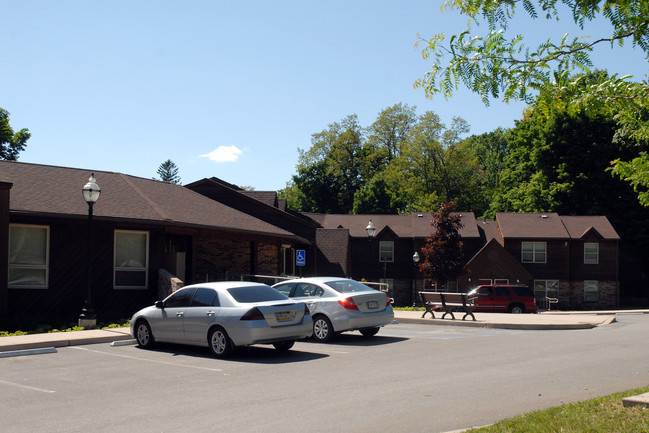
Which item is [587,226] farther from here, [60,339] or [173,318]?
[60,339]

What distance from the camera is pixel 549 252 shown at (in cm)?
5206

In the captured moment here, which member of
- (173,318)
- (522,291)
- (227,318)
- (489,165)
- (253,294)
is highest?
(489,165)

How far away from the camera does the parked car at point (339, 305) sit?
1580 centimetres

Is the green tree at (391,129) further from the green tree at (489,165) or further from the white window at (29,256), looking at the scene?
the white window at (29,256)

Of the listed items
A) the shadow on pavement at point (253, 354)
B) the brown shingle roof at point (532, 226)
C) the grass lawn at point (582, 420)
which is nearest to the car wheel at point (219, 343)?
the shadow on pavement at point (253, 354)

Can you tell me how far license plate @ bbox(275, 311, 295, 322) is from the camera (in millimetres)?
13148

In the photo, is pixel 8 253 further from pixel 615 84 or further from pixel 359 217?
pixel 359 217

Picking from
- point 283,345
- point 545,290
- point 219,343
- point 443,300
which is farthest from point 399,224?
point 219,343

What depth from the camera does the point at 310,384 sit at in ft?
33.6

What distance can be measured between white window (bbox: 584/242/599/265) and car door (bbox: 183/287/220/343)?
4506 cm

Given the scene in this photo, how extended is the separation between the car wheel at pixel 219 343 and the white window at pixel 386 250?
136 ft

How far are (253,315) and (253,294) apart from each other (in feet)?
3.25

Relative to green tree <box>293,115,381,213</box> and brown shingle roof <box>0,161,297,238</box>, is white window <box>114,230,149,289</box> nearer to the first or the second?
brown shingle roof <box>0,161,297,238</box>

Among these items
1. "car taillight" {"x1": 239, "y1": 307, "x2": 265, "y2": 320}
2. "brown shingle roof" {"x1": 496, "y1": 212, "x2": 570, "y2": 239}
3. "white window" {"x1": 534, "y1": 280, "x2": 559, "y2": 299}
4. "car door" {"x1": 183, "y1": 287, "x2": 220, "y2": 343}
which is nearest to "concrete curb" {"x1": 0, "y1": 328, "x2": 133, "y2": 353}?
"car door" {"x1": 183, "y1": 287, "x2": 220, "y2": 343}
